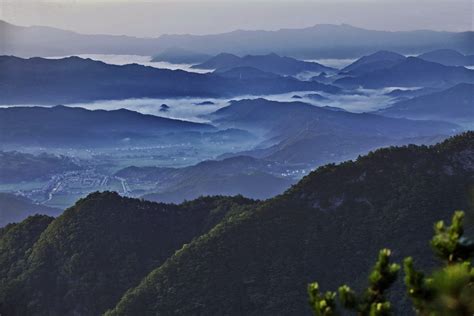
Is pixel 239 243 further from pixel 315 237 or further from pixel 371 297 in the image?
pixel 371 297

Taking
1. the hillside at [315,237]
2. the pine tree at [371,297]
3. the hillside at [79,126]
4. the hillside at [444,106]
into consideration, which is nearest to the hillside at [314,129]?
the hillside at [79,126]

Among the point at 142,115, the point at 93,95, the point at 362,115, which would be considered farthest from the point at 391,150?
the point at 93,95

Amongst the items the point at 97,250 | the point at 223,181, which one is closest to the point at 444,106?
the point at 223,181

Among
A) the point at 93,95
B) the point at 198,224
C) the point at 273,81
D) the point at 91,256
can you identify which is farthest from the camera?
the point at 273,81

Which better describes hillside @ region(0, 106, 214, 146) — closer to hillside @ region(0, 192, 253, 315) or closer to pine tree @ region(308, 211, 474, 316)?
hillside @ region(0, 192, 253, 315)

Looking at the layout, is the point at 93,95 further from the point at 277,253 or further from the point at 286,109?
the point at 277,253

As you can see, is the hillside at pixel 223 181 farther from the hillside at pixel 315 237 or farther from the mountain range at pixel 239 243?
the hillside at pixel 315 237
